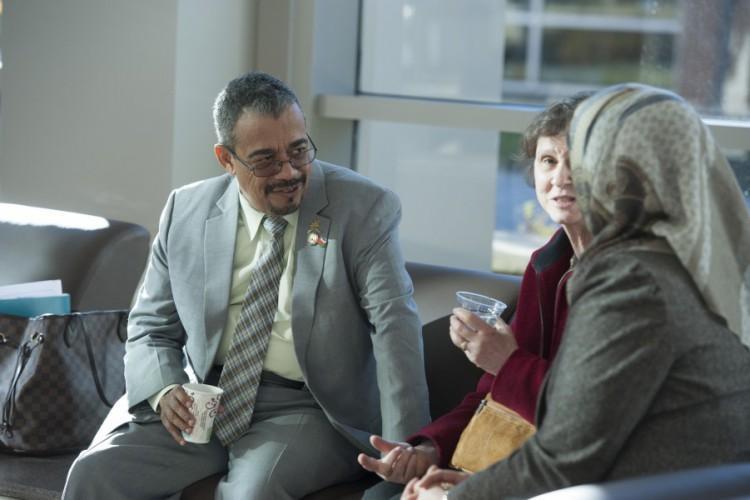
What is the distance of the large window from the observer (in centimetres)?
376

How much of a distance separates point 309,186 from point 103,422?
914mm

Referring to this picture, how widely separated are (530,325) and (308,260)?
64cm

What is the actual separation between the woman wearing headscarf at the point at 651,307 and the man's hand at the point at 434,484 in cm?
49

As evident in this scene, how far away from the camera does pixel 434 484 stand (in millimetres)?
2268

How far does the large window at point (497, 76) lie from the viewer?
376cm

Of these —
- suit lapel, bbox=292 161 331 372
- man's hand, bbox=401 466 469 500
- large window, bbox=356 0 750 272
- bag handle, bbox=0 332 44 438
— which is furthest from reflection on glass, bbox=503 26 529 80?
man's hand, bbox=401 466 469 500

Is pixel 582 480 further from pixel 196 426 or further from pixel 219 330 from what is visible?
pixel 219 330

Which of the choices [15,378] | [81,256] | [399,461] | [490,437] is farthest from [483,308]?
[81,256]

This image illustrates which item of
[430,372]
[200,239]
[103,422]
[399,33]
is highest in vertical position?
[399,33]

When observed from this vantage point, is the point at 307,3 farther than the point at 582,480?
Yes

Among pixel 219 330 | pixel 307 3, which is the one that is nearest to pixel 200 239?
pixel 219 330

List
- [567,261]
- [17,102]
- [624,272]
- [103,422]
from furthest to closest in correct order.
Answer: [17,102]
[103,422]
[567,261]
[624,272]

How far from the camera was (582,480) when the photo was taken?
176 centimetres

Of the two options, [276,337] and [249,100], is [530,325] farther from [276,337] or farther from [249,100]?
[249,100]
